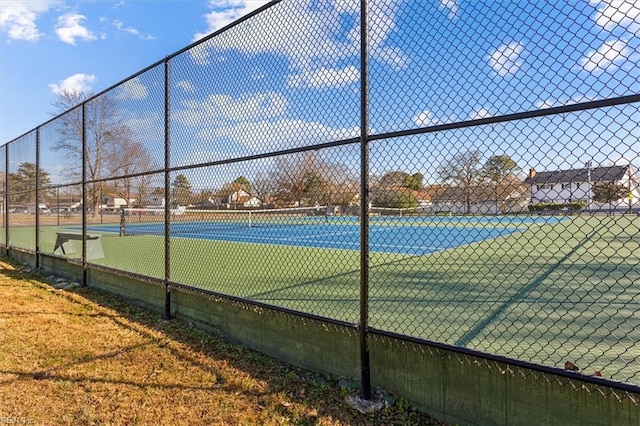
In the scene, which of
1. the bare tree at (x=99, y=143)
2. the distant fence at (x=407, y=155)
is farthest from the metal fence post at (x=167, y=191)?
the bare tree at (x=99, y=143)

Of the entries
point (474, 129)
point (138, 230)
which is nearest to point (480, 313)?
point (474, 129)

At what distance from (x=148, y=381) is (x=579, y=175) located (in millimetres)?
3237

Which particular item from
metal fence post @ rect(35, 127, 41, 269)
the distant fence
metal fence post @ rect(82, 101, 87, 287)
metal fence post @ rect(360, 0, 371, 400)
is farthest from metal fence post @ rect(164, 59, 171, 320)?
metal fence post @ rect(35, 127, 41, 269)

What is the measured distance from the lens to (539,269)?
19.9ft

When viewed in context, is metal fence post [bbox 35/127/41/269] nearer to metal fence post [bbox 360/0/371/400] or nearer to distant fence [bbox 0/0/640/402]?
distant fence [bbox 0/0/640/402]

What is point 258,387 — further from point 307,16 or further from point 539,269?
point 539,269

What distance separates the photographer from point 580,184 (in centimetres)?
219

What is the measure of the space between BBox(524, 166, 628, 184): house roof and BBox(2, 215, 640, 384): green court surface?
0.26 m

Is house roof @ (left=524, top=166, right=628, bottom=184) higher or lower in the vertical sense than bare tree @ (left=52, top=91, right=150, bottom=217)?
lower

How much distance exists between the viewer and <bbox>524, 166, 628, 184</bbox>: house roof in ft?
6.89

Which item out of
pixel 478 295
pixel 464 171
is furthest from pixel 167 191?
pixel 478 295

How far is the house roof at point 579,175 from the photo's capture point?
2.10 m

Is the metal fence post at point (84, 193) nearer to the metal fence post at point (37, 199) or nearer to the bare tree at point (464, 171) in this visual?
the metal fence post at point (37, 199)

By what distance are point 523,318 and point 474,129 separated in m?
1.96
